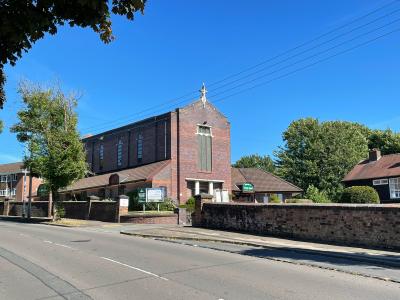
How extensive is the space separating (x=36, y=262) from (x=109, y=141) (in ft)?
136

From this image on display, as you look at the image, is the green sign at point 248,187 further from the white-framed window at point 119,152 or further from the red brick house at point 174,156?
the white-framed window at point 119,152

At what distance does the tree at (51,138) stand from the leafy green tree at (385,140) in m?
47.5

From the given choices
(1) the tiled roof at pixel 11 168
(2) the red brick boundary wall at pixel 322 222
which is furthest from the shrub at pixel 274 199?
(1) the tiled roof at pixel 11 168

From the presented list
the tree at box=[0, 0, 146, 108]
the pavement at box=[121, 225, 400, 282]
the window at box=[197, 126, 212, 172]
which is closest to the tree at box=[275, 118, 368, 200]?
the window at box=[197, 126, 212, 172]

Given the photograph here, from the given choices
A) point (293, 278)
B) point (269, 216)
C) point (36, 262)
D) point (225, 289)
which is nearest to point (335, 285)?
point (293, 278)

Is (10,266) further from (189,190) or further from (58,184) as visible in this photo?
(189,190)

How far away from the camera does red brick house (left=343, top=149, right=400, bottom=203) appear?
150 feet

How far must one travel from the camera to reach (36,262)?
13156 millimetres

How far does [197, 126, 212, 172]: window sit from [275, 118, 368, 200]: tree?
782 inches

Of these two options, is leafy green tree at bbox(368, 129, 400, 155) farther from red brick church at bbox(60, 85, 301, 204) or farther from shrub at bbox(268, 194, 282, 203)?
shrub at bbox(268, 194, 282, 203)

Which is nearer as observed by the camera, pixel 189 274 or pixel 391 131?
pixel 189 274

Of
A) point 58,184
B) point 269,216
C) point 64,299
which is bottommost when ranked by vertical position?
point 64,299

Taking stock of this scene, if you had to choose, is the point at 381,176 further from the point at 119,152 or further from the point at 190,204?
the point at 119,152

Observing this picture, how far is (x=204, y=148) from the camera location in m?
46.5
